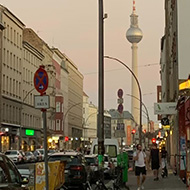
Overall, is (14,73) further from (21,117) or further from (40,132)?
(40,132)

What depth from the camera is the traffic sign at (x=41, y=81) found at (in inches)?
Answer: 591

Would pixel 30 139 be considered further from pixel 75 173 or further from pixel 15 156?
pixel 75 173

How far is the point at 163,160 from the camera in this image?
1351 inches

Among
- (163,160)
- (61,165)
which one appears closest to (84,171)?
(61,165)

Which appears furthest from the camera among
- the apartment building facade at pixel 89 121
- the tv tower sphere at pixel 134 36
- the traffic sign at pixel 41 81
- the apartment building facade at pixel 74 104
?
the tv tower sphere at pixel 134 36

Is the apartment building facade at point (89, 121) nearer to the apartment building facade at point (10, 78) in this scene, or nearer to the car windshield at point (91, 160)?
the apartment building facade at point (10, 78)

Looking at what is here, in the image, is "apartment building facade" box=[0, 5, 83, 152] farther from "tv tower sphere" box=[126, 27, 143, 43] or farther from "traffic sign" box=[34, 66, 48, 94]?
"tv tower sphere" box=[126, 27, 143, 43]

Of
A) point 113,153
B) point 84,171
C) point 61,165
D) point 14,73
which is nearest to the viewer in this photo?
point 61,165

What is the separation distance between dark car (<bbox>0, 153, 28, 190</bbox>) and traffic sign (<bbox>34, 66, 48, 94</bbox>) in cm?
288

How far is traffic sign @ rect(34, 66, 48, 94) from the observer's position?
15016mm

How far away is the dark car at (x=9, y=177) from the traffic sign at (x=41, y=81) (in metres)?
2.88

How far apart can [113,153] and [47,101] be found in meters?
25.1

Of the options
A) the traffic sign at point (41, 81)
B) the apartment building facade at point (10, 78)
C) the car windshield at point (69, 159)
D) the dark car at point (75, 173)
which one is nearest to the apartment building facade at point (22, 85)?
the apartment building facade at point (10, 78)

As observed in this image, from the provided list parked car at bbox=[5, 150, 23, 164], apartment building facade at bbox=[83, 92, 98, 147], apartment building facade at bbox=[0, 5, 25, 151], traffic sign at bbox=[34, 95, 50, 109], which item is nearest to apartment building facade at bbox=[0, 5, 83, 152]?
apartment building facade at bbox=[0, 5, 25, 151]
